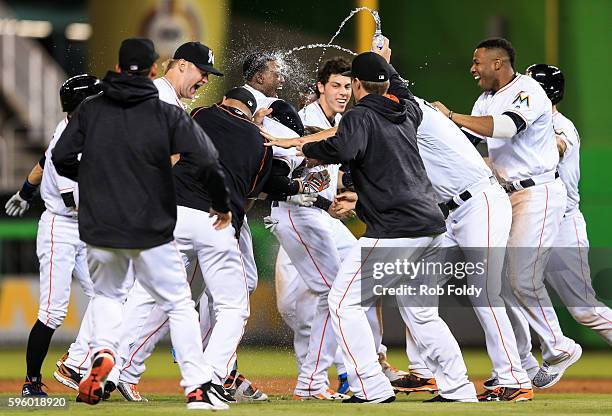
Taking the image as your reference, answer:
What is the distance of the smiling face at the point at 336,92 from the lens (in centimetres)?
894

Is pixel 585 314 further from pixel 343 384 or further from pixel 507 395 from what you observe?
pixel 343 384

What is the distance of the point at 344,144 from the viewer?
7.27 m

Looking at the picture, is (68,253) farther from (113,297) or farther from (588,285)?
(588,285)

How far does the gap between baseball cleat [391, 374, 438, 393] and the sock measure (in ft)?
8.09

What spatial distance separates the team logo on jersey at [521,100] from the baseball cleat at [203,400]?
128 inches

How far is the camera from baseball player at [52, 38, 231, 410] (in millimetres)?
6457

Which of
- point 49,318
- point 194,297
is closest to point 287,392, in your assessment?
point 194,297

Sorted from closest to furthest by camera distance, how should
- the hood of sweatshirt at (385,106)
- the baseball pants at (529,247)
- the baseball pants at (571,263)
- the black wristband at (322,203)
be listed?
1. the hood of sweatshirt at (385,106)
2. the black wristband at (322,203)
3. the baseball pants at (529,247)
4. the baseball pants at (571,263)

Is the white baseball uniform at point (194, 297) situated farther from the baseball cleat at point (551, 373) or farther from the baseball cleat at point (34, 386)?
the baseball cleat at point (551, 373)

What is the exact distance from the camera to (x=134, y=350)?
26.2 ft

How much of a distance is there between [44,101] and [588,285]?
12667 millimetres

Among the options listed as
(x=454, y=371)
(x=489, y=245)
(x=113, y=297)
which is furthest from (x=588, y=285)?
(x=113, y=297)

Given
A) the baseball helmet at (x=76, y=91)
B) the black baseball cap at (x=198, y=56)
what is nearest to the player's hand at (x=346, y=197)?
the black baseball cap at (x=198, y=56)

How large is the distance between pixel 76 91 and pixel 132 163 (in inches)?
81.1
